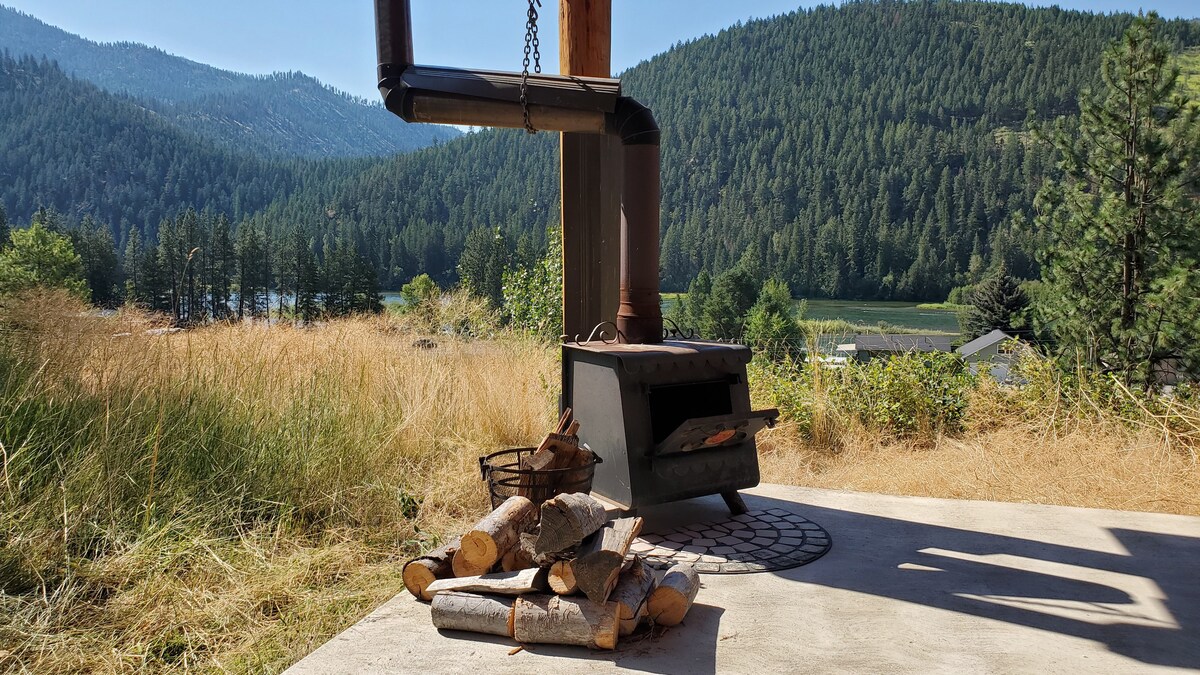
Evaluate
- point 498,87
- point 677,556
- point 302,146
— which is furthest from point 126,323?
point 302,146

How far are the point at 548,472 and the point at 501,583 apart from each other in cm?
55

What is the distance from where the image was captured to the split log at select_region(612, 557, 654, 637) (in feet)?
6.17

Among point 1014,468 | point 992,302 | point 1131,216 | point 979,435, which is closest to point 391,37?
point 1014,468

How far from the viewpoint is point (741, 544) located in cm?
270

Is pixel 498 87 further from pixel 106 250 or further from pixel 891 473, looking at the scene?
pixel 106 250

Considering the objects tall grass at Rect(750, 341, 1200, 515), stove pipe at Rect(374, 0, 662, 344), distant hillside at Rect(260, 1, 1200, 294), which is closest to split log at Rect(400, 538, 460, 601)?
stove pipe at Rect(374, 0, 662, 344)

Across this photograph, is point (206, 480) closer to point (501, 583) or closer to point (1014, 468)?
point (501, 583)

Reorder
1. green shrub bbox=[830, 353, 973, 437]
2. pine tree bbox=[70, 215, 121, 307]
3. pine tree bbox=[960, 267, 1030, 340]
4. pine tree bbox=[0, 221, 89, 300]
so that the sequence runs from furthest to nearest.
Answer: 1. pine tree bbox=[960, 267, 1030, 340]
2. pine tree bbox=[70, 215, 121, 307]
3. pine tree bbox=[0, 221, 89, 300]
4. green shrub bbox=[830, 353, 973, 437]

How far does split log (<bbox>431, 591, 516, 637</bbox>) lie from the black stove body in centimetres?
83

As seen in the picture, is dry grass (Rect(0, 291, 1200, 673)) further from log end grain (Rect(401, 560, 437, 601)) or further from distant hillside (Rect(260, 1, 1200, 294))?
distant hillside (Rect(260, 1, 1200, 294))

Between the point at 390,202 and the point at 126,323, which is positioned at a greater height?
the point at 390,202

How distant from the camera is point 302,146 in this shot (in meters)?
190

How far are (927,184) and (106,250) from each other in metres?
58.5

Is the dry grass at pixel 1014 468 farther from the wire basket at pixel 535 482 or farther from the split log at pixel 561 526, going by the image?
the split log at pixel 561 526
